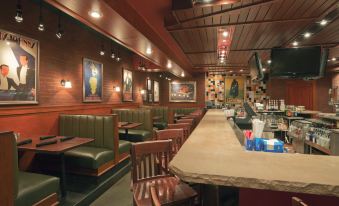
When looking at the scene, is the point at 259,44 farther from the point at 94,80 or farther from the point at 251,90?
the point at 251,90

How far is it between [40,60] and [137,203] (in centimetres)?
356

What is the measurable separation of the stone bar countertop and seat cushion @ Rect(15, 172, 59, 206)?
5.92ft

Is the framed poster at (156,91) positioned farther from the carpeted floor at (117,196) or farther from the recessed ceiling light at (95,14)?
the recessed ceiling light at (95,14)

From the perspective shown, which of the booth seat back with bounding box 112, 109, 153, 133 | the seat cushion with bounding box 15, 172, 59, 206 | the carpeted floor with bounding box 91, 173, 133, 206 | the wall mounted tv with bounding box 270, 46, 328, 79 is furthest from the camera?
the booth seat back with bounding box 112, 109, 153, 133

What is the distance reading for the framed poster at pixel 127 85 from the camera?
7453mm

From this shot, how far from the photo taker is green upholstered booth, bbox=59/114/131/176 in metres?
3.38

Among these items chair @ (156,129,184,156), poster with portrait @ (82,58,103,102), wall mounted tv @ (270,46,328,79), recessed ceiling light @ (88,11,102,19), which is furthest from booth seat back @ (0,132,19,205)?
wall mounted tv @ (270,46,328,79)

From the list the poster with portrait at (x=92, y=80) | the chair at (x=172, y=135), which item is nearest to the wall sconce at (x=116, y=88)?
the poster with portrait at (x=92, y=80)

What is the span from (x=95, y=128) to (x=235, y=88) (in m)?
9.80

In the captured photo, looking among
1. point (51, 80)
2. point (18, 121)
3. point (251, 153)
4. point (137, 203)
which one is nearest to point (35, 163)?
point (18, 121)

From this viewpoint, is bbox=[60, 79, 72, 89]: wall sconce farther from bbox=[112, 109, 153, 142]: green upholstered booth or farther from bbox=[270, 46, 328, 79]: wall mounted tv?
bbox=[270, 46, 328, 79]: wall mounted tv

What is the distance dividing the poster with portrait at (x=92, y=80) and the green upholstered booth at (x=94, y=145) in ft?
4.02

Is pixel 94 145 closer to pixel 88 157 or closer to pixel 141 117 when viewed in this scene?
pixel 88 157

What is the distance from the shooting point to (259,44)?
5.28m
